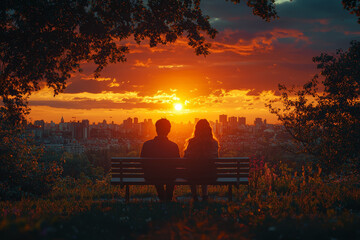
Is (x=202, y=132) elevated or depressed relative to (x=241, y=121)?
depressed

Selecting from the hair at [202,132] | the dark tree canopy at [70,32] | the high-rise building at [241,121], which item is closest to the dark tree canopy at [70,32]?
the dark tree canopy at [70,32]

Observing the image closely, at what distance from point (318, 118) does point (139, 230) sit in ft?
38.4

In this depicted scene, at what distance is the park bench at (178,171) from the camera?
7.64 m

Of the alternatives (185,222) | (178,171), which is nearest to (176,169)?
(178,171)

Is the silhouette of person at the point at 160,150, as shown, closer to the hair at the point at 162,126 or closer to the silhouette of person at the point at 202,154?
the hair at the point at 162,126

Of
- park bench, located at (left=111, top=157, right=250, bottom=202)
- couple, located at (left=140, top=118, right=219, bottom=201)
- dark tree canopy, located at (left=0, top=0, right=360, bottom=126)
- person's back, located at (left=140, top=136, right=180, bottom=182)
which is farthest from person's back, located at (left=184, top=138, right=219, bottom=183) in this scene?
dark tree canopy, located at (left=0, top=0, right=360, bottom=126)

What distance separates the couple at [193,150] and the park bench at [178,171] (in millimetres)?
156

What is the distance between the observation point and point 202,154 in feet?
25.7

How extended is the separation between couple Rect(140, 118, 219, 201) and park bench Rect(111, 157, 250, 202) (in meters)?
0.16

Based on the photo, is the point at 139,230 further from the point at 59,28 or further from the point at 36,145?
the point at 36,145

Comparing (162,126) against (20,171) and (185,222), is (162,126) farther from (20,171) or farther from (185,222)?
(20,171)

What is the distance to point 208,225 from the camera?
494 centimetres

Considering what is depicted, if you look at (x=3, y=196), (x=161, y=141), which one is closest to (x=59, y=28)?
(x=161, y=141)

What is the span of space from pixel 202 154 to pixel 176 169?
69 centimetres
